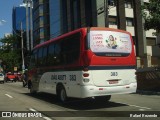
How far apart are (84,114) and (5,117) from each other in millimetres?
2786

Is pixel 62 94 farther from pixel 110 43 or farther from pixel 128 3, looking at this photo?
pixel 128 3

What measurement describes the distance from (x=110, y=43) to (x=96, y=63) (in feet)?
3.62

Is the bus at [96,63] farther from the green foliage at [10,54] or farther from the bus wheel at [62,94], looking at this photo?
the green foliage at [10,54]

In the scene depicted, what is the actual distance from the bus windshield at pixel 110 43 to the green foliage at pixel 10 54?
238ft

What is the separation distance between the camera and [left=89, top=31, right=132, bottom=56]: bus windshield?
48.7 feet

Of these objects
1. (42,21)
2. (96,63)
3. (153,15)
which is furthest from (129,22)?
(96,63)

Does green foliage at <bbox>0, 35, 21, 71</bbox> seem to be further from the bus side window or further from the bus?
the bus side window

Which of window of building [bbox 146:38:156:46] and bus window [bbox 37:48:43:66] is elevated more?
window of building [bbox 146:38:156:46]

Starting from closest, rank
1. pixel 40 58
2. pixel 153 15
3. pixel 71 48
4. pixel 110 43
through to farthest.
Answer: pixel 110 43 → pixel 71 48 → pixel 40 58 → pixel 153 15

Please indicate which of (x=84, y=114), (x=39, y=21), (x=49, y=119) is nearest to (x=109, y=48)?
(x=84, y=114)

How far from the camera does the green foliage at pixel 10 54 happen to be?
86562 millimetres

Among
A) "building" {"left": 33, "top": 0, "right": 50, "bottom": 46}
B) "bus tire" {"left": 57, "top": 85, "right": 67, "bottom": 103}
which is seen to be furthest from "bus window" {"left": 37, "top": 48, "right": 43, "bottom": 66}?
"building" {"left": 33, "top": 0, "right": 50, "bottom": 46}

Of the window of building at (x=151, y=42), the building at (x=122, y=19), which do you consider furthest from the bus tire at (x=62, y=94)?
the window of building at (x=151, y=42)

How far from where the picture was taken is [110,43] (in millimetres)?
15148
